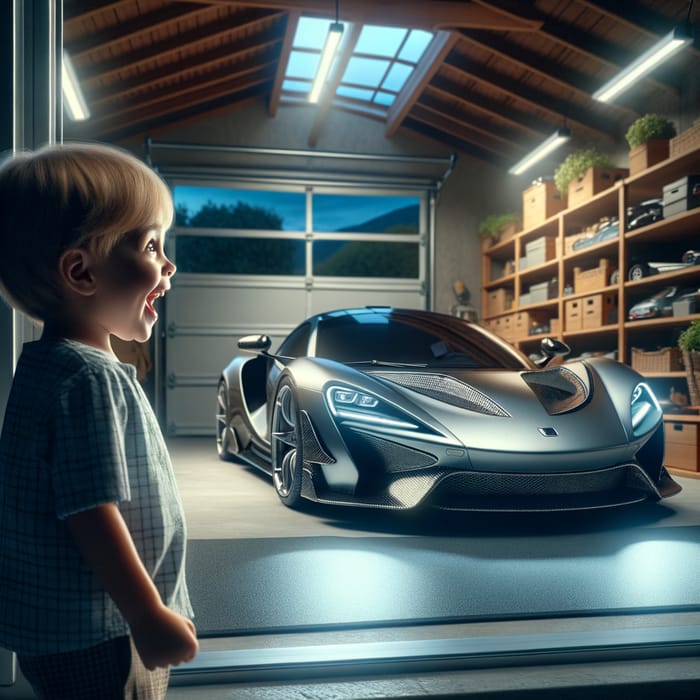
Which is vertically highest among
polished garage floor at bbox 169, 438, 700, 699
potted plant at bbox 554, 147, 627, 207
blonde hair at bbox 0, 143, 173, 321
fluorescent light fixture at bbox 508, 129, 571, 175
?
fluorescent light fixture at bbox 508, 129, 571, 175

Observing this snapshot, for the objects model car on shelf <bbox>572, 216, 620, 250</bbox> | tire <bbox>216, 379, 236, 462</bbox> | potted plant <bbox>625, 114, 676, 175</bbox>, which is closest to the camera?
tire <bbox>216, 379, 236, 462</bbox>

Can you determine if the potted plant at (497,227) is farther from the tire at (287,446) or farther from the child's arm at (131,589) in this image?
the child's arm at (131,589)

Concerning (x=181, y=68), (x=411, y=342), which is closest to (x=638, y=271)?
(x=411, y=342)

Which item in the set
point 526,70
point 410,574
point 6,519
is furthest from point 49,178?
point 526,70

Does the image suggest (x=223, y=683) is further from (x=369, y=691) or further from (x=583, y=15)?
(x=583, y=15)

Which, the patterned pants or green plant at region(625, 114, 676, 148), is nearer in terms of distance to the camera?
the patterned pants

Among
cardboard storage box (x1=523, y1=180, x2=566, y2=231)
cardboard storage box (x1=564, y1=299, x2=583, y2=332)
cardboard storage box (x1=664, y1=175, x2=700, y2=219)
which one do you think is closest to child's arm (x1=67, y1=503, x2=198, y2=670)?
cardboard storage box (x1=664, y1=175, x2=700, y2=219)

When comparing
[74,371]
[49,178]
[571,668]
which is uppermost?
[49,178]

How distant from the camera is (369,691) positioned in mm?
1569

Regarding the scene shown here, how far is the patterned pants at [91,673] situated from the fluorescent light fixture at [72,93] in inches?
269

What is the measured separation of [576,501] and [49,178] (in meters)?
2.70

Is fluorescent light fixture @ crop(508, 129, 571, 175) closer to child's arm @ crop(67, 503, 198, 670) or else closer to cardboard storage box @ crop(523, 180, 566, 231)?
cardboard storage box @ crop(523, 180, 566, 231)

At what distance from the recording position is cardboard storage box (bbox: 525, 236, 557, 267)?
9.49m

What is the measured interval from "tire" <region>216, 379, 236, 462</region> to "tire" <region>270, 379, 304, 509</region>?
164cm
